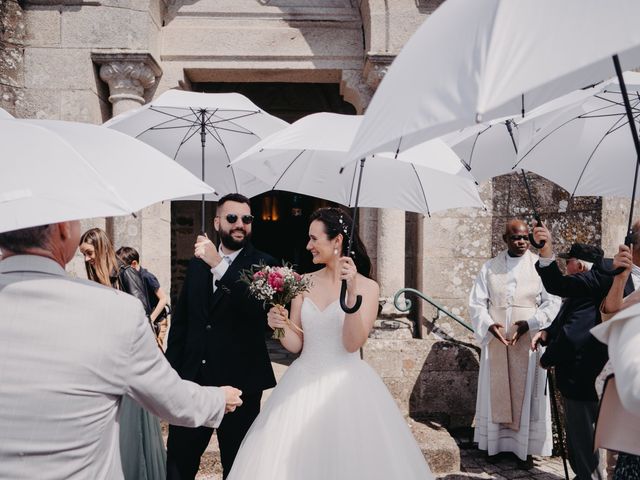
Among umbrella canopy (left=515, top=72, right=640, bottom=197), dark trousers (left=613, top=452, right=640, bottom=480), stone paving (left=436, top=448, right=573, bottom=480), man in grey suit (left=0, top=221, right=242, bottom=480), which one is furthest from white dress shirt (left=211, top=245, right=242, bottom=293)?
stone paving (left=436, top=448, right=573, bottom=480)

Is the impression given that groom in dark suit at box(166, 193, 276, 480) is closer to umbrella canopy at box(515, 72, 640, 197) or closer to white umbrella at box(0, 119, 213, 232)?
white umbrella at box(0, 119, 213, 232)

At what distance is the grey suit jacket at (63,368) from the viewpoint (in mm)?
1417

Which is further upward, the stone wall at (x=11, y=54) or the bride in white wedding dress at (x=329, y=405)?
the stone wall at (x=11, y=54)

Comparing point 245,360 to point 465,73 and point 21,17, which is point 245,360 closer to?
point 465,73

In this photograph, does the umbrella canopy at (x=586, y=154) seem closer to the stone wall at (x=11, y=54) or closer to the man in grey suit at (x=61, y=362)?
the man in grey suit at (x=61, y=362)

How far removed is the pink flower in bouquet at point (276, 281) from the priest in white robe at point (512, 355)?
2.79m

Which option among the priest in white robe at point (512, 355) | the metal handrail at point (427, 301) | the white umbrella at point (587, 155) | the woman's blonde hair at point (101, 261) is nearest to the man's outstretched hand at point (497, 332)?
the priest in white robe at point (512, 355)

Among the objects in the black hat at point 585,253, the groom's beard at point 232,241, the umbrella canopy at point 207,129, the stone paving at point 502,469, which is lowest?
the stone paving at point 502,469

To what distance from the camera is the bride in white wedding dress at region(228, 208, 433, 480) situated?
105 inches

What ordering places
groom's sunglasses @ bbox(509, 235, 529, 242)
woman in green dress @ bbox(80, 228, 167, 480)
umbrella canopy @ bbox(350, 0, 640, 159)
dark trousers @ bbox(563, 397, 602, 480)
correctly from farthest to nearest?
groom's sunglasses @ bbox(509, 235, 529, 242) → dark trousers @ bbox(563, 397, 602, 480) → woman in green dress @ bbox(80, 228, 167, 480) → umbrella canopy @ bbox(350, 0, 640, 159)

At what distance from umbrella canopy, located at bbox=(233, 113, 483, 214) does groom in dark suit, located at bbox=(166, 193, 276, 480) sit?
0.58 meters

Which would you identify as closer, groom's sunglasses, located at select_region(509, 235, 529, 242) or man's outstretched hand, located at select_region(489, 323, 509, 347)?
man's outstretched hand, located at select_region(489, 323, 509, 347)

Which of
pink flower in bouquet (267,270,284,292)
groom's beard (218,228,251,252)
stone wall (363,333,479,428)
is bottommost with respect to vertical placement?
stone wall (363,333,479,428)

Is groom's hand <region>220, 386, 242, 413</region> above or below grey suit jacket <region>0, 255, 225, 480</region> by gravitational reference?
below
